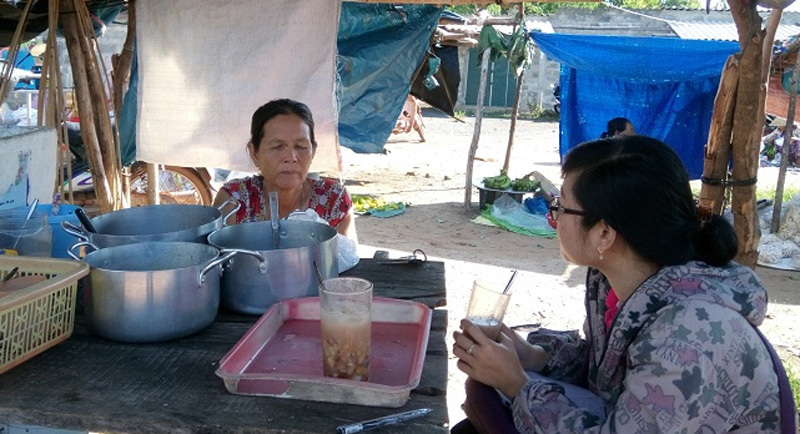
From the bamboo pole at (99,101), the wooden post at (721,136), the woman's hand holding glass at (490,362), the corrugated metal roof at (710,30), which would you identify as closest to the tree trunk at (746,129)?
the wooden post at (721,136)

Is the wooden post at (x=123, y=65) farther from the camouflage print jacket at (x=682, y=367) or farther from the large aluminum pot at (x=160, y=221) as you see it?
the camouflage print jacket at (x=682, y=367)

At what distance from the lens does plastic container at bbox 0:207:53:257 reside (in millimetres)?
1848

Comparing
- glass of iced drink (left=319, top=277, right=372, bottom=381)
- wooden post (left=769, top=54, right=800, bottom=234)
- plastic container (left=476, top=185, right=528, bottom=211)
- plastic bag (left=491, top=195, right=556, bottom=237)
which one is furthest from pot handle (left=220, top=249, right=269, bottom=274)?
plastic container (left=476, top=185, right=528, bottom=211)

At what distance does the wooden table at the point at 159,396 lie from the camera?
4.14 ft

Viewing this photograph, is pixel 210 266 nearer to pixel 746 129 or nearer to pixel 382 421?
pixel 382 421

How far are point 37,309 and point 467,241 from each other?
6.04 meters

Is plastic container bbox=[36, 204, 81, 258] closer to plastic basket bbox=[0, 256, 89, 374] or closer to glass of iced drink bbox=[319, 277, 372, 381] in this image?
plastic basket bbox=[0, 256, 89, 374]

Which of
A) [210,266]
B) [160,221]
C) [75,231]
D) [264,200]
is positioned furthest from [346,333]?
[264,200]

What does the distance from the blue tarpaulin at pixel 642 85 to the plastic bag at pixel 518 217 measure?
0.87 metres

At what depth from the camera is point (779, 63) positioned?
798 centimetres

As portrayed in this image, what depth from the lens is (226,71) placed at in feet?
13.5

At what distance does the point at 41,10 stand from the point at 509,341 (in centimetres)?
343


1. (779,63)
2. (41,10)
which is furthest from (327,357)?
(779,63)

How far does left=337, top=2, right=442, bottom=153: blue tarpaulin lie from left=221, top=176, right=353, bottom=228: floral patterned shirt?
8.11ft
